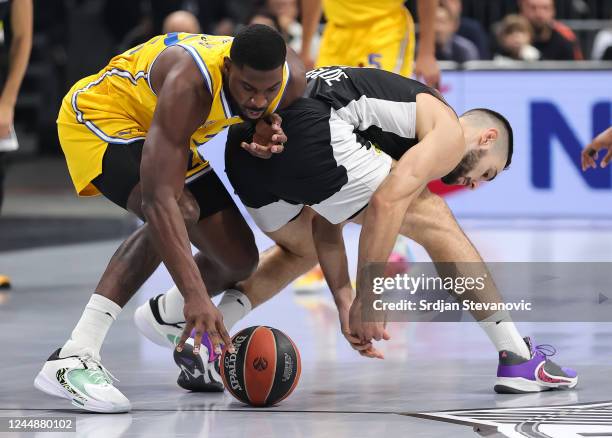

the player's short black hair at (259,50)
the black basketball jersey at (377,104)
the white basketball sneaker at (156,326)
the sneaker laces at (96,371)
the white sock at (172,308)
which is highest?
the player's short black hair at (259,50)

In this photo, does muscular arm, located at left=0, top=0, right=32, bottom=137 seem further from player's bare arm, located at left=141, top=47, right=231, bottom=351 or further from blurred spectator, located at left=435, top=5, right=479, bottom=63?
blurred spectator, located at left=435, top=5, right=479, bottom=63

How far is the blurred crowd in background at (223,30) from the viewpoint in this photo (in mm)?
12289

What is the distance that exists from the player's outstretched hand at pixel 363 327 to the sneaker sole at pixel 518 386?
52 cm

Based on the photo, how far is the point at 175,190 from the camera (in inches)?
188

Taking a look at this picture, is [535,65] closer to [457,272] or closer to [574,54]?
[574,54]

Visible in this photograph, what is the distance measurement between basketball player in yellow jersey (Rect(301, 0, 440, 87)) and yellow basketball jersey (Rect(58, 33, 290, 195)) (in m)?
2.40

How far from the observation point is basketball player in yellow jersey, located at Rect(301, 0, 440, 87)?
758 cm

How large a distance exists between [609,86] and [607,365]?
5589mm

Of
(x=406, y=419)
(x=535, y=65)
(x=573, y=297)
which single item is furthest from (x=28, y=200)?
(x=406, y=419)

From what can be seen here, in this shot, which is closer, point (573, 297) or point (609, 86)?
point (573, 297)

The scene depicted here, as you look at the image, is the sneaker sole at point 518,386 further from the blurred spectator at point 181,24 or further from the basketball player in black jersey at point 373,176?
the blurred spectator at point 181,24

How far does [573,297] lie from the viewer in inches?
283

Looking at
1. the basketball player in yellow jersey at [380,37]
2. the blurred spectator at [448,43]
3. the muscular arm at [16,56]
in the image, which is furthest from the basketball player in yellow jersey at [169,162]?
the blurred spectator at [448,43]

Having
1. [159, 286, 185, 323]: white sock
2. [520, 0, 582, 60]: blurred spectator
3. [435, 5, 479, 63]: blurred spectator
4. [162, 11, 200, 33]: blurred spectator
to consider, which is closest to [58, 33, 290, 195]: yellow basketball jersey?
[159, 286, 185, 323]: white sock
